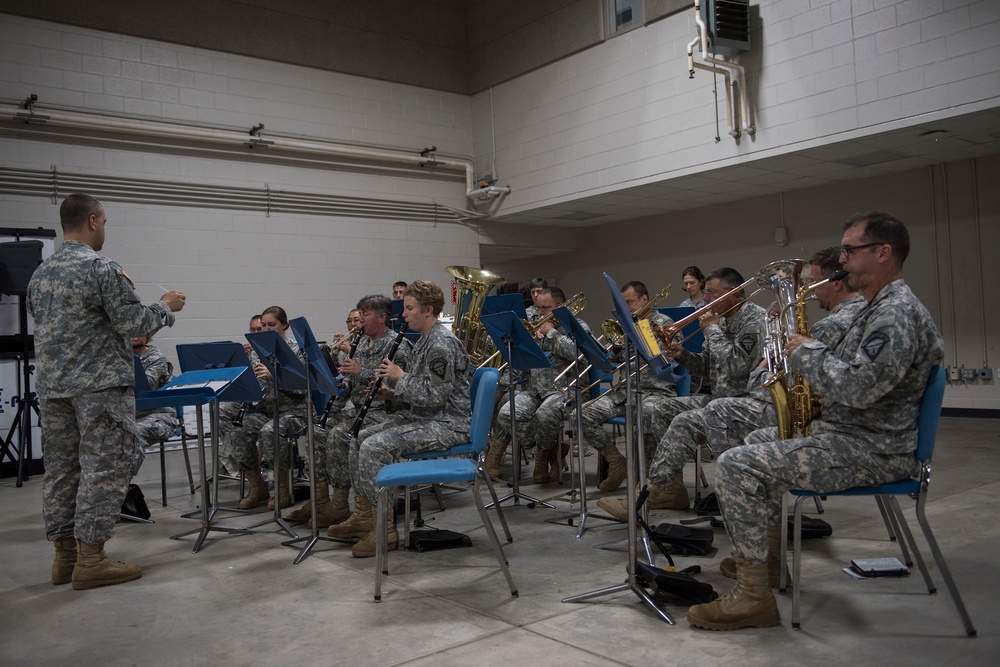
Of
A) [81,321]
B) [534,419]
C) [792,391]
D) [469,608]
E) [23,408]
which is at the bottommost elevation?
[469,608]

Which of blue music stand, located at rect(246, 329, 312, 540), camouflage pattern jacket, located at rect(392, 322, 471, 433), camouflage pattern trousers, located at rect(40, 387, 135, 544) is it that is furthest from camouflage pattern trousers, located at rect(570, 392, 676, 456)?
camouflage pattern trousers, located at rect(40, 387, 135, 544)

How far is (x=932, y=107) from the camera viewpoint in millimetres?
5941

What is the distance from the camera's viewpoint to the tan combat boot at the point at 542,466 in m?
5.45

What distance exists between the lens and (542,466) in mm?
5469

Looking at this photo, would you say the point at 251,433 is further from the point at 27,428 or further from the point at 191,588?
the point at 27,428

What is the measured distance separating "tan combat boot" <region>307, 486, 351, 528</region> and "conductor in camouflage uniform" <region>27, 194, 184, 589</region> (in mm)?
1099

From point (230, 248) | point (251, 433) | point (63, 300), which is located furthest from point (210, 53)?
point (63, 300)

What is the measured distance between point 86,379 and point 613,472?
3044mm

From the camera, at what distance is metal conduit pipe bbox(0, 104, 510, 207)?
23.6 feet

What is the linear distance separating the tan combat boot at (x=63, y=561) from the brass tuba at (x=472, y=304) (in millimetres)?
2269

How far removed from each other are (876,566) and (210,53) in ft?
25.1

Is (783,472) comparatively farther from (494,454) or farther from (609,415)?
(494,454)

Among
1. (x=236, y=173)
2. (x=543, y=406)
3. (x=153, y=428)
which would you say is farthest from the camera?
(x=236, y=173)

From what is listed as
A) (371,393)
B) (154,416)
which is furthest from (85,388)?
(154,416)
